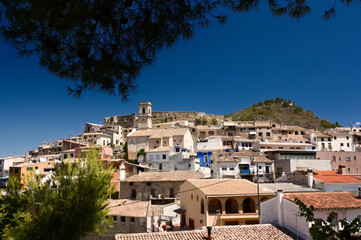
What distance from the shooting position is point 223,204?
20.0 meters

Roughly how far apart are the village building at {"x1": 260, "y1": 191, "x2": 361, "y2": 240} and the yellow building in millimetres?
3606

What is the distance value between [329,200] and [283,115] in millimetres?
71878

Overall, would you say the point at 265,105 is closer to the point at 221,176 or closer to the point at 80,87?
the point at 221,176

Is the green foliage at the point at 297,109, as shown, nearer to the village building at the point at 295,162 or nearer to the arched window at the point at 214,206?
the village building at the point at 295,162

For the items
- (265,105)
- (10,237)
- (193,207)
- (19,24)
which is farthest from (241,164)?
(265,105)

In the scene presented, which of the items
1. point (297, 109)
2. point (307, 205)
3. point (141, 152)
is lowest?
point (307, 205)

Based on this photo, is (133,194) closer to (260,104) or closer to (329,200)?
(329,200)

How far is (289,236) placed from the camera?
528 inches

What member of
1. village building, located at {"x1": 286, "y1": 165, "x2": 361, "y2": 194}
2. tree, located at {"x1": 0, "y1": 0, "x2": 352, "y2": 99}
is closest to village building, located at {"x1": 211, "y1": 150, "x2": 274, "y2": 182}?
village building, located at {"x1": 286, "y1": 165, "x2": 361, "y2": 194}

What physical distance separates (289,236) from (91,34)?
13247 mm

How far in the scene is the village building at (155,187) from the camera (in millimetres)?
28156

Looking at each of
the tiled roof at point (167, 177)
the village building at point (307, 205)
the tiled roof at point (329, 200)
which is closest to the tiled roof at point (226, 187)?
the village building at point (307, 205)

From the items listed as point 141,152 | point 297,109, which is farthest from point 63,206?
point 297,109

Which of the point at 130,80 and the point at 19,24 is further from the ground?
the point at 19,24
